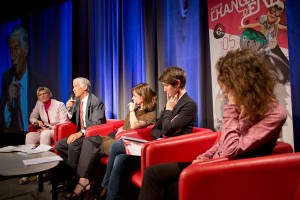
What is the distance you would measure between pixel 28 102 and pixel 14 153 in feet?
10.4

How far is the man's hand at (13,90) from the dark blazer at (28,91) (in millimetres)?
142

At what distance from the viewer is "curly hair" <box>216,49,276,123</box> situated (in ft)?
4.66

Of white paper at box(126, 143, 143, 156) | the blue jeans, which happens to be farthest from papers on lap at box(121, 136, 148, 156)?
the blue jeans

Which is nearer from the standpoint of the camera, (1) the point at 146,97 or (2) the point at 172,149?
(2) the point at 172,149

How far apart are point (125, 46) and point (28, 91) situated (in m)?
2.88

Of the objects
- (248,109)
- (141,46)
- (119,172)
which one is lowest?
(119,172)

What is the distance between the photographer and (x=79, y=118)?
10.9 ft

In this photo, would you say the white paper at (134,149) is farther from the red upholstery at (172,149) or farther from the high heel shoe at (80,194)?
the high heel shoe at (80,194)

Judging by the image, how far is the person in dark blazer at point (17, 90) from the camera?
5409 mm

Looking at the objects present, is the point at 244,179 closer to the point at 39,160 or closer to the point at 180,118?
the point at 180,118

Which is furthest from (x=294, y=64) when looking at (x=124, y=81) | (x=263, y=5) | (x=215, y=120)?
(x=124, y=81)

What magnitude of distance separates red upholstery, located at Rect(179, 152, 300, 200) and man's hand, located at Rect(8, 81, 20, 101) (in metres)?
5.39

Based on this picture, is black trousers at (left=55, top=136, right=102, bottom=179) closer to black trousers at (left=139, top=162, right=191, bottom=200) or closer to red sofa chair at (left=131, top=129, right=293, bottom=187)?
red sofa chair at (left=131, top=129, right=293, bottom=187)

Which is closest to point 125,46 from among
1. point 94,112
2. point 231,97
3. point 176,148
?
point 94,112
